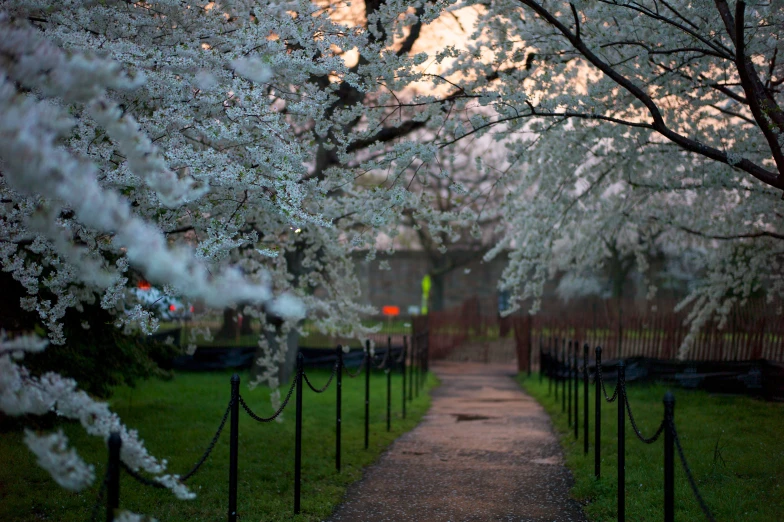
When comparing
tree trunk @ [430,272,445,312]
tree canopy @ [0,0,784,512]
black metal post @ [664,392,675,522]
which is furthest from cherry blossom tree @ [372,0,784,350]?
tree trunk @ [430,272,445,312]

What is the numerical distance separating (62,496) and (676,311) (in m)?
12.0

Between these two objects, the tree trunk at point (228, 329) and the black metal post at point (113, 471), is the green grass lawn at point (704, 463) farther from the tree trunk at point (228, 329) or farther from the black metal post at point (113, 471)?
the tree trunk at point (228, 329)

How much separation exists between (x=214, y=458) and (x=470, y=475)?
2.83 m

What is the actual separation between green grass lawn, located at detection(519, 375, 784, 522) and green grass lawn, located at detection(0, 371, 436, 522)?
2455 mm

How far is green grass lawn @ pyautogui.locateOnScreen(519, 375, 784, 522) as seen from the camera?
19.1 feet

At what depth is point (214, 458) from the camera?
25.4ft

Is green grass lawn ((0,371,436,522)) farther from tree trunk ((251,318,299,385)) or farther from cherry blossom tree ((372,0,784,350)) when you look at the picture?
cherry blossom tree ((372,0,784,350))

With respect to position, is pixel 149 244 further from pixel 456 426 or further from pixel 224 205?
pixel 456 426

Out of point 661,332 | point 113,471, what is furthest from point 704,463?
point 661,332

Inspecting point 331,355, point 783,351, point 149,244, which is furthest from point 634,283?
point 149,244

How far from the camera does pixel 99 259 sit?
5734mm

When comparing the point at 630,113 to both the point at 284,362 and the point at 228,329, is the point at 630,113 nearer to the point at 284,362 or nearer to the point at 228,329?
the point at 284,362

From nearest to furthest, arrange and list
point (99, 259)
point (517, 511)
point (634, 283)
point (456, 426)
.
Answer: point (99, 259) < point (517, 511) < point (456, 426) < point (634, 283)

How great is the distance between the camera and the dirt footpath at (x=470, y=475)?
6137 mm
